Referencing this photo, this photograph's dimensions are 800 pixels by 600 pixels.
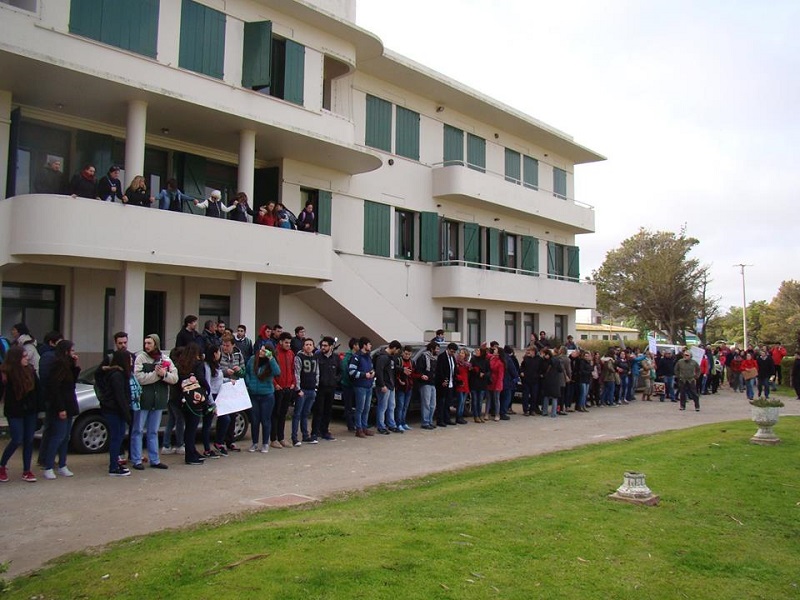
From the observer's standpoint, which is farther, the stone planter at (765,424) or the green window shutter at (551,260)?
the green window shutter at (551,260)

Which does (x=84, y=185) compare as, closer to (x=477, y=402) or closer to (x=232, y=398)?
(x=232, y=398)

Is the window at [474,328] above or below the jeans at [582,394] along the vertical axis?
above

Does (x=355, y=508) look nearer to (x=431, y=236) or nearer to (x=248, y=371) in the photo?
(x=248, y=371)

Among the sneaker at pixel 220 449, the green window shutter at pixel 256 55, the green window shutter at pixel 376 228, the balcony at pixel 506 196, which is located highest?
the green window shutter at pixel 256 55

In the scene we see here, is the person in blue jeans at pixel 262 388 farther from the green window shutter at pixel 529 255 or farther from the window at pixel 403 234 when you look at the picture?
the green window shutter at pixel 529 255

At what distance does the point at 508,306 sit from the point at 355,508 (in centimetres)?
2276

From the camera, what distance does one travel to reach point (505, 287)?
27.7m

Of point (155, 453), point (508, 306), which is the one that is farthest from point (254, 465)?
point (508, 306)

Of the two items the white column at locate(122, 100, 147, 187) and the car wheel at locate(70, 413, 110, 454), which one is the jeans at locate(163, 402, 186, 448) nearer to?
the car wheel at locate(70, 413, 110, 454)

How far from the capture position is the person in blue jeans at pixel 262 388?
11.5 m

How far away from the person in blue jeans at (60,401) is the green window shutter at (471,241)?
62.6ft

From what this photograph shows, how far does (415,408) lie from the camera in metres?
16.1

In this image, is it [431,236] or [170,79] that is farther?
[431,236]

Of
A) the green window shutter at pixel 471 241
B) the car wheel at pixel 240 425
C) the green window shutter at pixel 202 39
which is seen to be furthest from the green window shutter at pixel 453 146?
the car wheel at pixel 240 425
